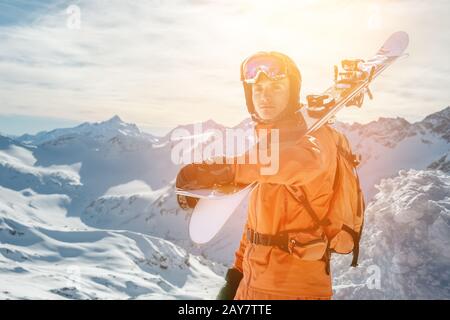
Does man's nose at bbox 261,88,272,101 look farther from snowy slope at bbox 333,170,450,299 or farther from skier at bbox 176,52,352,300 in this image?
snowy slope at bbox 333,170,450,299

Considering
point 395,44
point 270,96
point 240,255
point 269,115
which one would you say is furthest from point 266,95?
point 395,44

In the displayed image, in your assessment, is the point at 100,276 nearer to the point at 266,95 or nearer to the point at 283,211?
the point at 283,211

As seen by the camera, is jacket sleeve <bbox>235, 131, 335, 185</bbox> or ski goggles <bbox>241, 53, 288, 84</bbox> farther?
ski goggles <bbox>241, 53, 288, 84</bbox>

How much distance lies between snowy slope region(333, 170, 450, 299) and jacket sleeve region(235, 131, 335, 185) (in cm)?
10187

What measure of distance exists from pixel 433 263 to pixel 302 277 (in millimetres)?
113199

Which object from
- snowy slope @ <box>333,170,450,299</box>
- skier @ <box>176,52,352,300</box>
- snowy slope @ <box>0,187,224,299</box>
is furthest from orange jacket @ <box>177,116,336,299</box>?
snowy slope @ <box>0,187,224,299</box>

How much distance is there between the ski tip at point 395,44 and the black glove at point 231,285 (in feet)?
10.6

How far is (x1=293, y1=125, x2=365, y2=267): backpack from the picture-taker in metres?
4.29

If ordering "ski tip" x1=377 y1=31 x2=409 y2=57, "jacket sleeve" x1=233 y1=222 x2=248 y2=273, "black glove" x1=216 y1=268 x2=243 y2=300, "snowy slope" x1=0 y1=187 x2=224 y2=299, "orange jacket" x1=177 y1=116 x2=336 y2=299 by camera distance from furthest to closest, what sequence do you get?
"snowy slope" x1=0 y1=187 x2=224 y2=299
"ski tip" x1=377 y1=31 x2=409 y2=57
"jacket sleeve" x1=233 y1=222 x2=248 y2=273
"black glove" x1=216 y1=268 x2=243 y2=300
"orange jacket" x1=177 y1=116 x2=336 y2=299

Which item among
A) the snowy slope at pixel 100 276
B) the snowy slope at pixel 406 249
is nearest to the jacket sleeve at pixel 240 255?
the snowy slope at pixel 406 249

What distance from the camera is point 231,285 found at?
5.05 meters

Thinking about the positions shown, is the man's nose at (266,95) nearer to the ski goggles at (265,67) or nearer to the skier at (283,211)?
the skier at (283,211)

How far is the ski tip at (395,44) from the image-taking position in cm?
575

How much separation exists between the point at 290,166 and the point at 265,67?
1272mm
